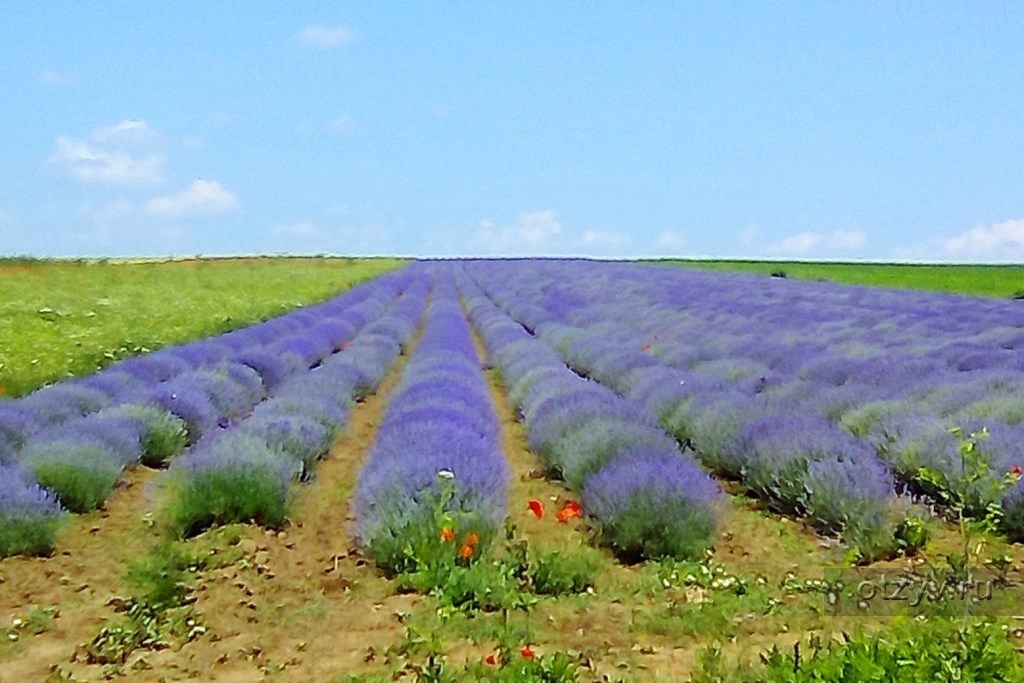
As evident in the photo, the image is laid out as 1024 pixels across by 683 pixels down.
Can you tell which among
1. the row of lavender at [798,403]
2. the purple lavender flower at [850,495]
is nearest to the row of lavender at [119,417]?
the row of lavender at [798,403]

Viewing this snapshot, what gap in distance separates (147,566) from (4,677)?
1.22m

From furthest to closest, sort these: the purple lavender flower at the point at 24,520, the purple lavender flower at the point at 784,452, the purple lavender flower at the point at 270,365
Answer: the purple lavender flower at the point at 270,365, the purple lavender flower at the point at 784,452, the purple lavender flower at the point at 24,520

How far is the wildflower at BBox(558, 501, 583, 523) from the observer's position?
5.58 meters

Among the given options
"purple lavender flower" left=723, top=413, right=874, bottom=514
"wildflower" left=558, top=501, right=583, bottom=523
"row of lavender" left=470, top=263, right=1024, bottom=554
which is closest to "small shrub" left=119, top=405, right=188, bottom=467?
"wildflower" left=558, top=501, right=583, bottom=523

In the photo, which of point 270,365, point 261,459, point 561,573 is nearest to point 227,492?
point 261,459

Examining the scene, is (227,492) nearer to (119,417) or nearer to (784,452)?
(119,417)

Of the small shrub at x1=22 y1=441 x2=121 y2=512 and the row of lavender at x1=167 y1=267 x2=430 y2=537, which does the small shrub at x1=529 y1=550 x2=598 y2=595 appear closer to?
the row of lavender at x1=167 y1=267 x2=430 y2=537

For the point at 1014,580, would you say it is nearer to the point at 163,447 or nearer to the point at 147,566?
the point at 147,566

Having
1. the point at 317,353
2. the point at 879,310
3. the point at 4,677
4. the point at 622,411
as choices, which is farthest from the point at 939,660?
the point at 879,310

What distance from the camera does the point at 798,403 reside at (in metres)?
9.12

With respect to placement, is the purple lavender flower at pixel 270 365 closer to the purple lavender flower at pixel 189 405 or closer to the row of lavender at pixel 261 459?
the row of lavender at pixel 261 459

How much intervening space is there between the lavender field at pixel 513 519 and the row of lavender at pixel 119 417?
1.0 inches

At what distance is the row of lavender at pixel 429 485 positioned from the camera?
5.34 metres

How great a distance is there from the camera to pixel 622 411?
8070 millimetres
